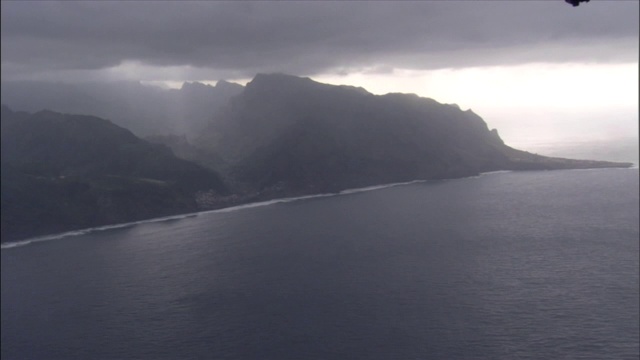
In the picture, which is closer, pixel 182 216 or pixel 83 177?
pixel 182 216

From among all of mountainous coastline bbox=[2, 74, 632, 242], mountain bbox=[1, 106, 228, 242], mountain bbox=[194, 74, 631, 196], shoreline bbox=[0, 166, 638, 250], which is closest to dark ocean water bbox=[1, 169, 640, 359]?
shoreline bbox=[0, 166, 638, 250]

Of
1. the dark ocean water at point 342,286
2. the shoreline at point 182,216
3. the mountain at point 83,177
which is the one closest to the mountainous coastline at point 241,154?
the mountain at point 83,177

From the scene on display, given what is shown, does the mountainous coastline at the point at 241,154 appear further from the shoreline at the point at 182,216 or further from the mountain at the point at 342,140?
the shoreline at the point at 182,216

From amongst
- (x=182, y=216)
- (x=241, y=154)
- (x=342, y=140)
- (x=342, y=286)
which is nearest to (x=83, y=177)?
(x=182, y=216)

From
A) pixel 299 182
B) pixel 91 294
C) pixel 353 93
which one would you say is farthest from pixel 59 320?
pixel 353 93

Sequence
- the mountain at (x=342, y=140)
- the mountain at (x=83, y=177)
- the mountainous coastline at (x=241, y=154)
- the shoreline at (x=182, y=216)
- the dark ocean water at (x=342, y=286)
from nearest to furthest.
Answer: the dark ocean water at (x=342, y=286) → the shoreline at (x=182, y=216) → the mountain at (x=83, y=177) → the mountainous coastline at (x=241, y=154) → the mountain at (x=342, y=140)

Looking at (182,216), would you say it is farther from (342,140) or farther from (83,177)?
(342,140)
